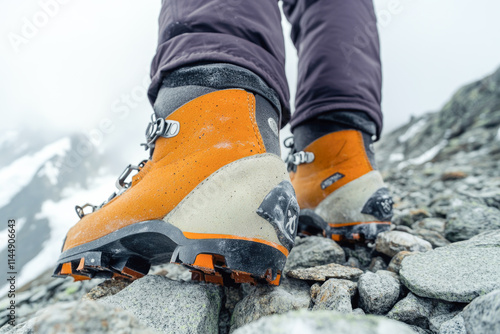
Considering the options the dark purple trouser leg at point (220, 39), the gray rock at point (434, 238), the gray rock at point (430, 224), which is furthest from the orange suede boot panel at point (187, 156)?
the gray rock at point (430, 224)

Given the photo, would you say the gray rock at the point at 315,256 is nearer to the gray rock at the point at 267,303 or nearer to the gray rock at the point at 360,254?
the gray rock at the point at 360,254

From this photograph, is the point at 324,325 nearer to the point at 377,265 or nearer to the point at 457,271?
the point at 457,271

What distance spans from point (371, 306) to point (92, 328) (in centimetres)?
67

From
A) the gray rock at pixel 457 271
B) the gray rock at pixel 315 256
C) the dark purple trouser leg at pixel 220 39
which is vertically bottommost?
the gray rock at pixel 315 256

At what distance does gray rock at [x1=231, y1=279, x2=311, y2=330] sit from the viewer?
2.51 feet

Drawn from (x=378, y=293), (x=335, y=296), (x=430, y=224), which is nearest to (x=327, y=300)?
(x=335, y=296)

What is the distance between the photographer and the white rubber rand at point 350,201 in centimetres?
139

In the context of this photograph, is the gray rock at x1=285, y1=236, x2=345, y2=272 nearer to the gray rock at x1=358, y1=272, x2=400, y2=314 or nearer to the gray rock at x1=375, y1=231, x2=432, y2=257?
the gray rock at x1=375, y1=231, x2=432, y2=257

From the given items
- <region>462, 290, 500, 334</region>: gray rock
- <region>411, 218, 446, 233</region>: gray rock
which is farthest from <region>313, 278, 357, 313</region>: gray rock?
<region>411, 218, 446, 233</region>: gray rock

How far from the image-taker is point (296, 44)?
1923mm

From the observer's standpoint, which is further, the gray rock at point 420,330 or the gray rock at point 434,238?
the gray rock at point 434,238

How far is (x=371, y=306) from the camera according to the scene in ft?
2.43

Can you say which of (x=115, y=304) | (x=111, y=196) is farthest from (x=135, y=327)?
(x=111, y=196)

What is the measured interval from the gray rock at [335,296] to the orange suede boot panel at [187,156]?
1.49 feet
